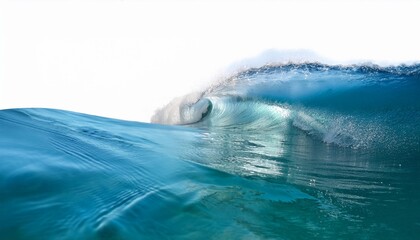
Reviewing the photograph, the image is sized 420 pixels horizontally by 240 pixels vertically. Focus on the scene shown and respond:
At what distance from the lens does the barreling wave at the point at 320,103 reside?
4.38 m

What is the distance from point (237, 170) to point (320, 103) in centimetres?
264

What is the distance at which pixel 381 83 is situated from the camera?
521cm

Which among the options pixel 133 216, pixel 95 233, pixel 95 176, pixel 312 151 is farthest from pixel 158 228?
pixel 312 151

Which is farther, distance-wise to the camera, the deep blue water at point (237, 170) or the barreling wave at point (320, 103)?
the barreling wave at point (320, 103)

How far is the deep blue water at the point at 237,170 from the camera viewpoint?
202cm

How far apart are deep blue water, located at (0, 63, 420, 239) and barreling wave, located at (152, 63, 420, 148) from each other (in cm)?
2

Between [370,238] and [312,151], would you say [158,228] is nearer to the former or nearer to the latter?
[370,238]

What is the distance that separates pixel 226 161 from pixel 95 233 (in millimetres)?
1529

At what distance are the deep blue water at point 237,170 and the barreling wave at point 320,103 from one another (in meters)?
0.02

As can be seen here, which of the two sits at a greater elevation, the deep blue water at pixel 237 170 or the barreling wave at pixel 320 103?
the barreling wave at pixel 320 103

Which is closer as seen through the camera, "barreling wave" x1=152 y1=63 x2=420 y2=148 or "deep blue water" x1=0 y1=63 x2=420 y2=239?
"deep blue water" x1=0 y1=63 x2=420 y2=239

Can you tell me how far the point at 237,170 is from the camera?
9.57 feet

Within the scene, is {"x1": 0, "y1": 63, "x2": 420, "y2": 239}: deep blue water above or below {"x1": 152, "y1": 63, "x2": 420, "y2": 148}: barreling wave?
below

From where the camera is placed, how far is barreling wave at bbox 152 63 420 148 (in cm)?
438
